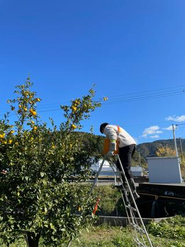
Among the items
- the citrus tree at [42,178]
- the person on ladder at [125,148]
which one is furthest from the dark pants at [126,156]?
the citrus tree at [42,178]

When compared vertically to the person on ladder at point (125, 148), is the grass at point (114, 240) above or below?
below

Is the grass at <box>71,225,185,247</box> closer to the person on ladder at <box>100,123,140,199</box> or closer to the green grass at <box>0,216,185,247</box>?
the green grass at <box>0,216,185,247</box>

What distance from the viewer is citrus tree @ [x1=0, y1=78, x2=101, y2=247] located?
2438mm

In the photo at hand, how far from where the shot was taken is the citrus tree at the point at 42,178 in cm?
244

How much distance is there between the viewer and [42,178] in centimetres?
265

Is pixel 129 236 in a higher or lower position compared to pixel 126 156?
lower

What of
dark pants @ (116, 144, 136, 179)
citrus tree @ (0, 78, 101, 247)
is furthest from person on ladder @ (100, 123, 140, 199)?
citrus tree @ (0, 78, 101, 247)

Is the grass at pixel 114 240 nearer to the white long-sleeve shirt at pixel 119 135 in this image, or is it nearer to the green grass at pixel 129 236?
the green grass at pixel 129 236

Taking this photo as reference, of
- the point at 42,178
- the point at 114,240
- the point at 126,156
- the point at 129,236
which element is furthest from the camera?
the point at 129,236

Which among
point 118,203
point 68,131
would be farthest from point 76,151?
point 118,203

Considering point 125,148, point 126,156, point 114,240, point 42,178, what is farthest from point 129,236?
point 42,178

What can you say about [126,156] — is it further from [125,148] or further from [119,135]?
[119,135]

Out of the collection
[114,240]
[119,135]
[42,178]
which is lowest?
[114,240]

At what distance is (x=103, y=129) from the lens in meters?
4.12
